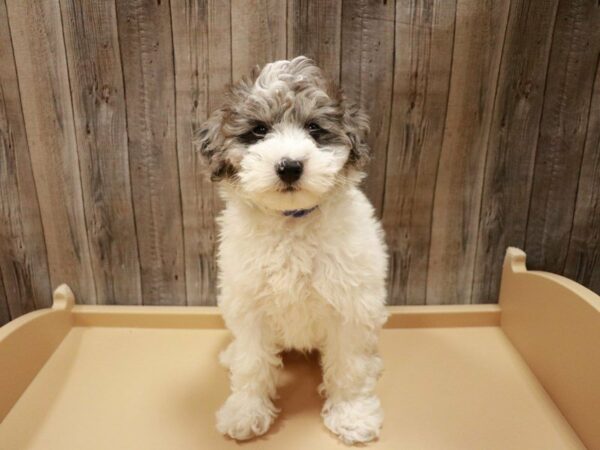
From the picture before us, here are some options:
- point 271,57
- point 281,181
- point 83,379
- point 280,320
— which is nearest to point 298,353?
point 280,320

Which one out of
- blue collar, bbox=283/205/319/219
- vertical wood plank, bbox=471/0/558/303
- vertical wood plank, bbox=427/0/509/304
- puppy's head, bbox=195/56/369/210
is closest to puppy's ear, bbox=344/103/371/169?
puppy's head, bbox=195/56/369/210

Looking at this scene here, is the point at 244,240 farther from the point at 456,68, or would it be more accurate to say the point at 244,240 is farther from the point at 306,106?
the point at 456,68

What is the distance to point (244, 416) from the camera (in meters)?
1.60

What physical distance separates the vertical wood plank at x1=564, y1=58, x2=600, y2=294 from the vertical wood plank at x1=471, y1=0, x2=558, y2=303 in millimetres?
201

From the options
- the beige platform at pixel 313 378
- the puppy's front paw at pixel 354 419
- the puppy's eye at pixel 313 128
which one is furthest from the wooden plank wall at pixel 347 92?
the puppy's front paw at pixel 354 419

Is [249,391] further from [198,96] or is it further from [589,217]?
[589,217]

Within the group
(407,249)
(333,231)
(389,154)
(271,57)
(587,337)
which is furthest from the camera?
(407,249)

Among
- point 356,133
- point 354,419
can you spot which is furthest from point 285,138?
point 354,419

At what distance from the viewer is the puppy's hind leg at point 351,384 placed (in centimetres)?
158

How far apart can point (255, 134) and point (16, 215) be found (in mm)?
1279

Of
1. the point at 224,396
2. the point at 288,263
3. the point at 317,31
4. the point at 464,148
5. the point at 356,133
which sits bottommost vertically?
the point at 224,396

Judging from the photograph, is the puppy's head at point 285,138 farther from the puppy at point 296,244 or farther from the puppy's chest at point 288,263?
the puppy's chest at point 288,263

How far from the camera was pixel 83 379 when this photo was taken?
6.23 ft

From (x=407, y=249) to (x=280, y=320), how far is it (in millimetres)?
783
